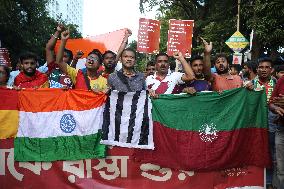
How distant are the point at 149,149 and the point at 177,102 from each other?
0.78 meters

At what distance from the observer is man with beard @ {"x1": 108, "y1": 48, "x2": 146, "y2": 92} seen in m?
6.04

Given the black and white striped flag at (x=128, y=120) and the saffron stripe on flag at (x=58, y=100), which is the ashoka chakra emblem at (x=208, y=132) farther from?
the saffron stripe on flag at (x=58, y=100)

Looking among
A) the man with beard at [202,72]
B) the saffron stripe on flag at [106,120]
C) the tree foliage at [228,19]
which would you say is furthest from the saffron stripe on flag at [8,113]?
the tree foliage at [228,19]

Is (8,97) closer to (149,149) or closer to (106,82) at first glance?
(106,82)

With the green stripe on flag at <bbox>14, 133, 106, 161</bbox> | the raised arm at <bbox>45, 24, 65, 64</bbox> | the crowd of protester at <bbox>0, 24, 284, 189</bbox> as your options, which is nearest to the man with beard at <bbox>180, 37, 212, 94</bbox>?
the crowd of protester at <bbox>0, 24, 284, 189</bbox>

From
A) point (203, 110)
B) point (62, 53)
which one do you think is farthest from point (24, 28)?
point (203, 110)

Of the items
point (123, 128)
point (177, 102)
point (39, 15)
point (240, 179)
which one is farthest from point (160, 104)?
point (39, 15)

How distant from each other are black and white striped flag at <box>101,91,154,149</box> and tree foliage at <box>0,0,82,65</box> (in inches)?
918

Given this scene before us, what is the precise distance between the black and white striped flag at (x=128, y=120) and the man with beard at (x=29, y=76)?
3.94ft

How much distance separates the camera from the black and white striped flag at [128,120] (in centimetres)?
596

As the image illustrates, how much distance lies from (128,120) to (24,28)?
26316mm

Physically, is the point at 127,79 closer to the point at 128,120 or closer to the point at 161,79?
the point at 128,120

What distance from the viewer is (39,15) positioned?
103 ft

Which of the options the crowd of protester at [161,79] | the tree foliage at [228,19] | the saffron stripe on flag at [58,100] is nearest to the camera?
the crowd of protester at [161,79]
